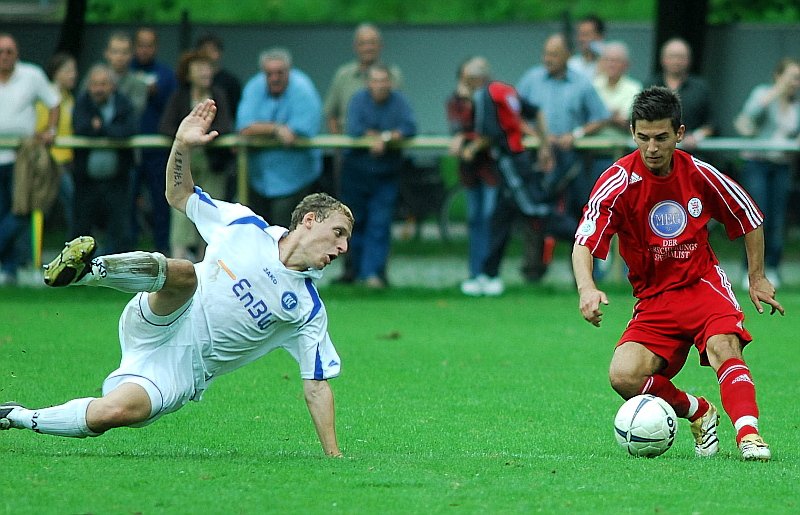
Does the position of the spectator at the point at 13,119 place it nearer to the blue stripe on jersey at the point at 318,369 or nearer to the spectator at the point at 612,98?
the spectator at the point at 612,98

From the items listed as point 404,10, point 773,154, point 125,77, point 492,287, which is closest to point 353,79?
point 125,77

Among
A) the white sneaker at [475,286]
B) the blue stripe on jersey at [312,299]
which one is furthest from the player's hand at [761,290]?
the white sneaker at [475,286]

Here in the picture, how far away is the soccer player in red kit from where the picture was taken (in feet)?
23.5

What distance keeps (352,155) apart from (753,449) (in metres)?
8.79

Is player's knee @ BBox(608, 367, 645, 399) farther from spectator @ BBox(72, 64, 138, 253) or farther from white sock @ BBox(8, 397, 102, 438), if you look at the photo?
spectator @ BBox(72, 64, 138, 253)

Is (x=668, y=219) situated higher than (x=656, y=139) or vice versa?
(x=656, y=139)

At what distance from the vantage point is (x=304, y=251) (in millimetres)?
6930

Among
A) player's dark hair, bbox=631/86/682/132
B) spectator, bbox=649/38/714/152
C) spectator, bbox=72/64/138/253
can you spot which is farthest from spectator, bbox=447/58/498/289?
player's dark hair, bbox=631/86/682/132

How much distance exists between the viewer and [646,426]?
700 centimetres

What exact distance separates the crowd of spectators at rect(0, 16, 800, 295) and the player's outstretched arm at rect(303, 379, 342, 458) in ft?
26.5

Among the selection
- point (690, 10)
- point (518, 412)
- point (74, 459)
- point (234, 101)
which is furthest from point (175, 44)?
point (74, 459)

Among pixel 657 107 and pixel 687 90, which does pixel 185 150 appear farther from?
pixel 687 90

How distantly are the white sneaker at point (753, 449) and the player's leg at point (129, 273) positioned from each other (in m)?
2.83

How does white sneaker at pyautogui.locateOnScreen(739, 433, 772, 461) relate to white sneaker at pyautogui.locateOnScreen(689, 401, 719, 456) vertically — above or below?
above
